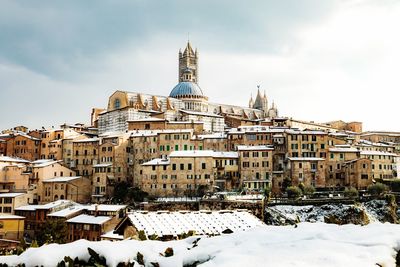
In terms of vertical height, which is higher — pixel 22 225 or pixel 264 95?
pixel 264 95

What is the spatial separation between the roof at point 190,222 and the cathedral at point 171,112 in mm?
55012

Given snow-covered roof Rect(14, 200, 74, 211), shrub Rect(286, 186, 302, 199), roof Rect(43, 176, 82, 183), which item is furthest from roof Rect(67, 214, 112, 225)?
shrub Rect(286, 186, 302, 199)

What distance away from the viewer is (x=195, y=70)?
412 feet

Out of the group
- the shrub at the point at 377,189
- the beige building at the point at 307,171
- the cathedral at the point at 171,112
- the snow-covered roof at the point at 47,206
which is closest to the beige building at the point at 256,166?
the beige building at the point at 307,171

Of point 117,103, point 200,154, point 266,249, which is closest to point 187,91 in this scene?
point 117,103

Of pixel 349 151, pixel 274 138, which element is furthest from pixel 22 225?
pixel 349 151

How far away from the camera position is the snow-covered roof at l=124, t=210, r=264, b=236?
17602 millimetres

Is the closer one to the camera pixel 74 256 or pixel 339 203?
pixel 74 256

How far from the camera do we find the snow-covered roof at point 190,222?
17.6 m

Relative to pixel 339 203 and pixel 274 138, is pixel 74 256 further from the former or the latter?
pixel 274 138

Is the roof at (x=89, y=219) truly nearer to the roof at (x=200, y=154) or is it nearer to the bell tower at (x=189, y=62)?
the roof at (x=200, y=154)

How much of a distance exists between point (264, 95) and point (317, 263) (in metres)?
120

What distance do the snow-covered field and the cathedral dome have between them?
296ft

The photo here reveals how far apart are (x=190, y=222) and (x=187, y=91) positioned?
80002 millimetres
